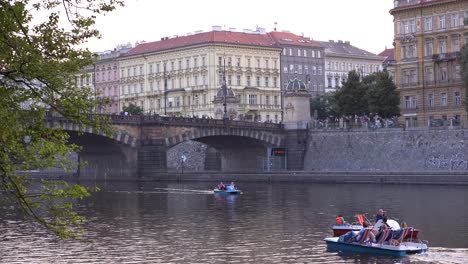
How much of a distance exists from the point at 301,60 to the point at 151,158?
62901 millimetres

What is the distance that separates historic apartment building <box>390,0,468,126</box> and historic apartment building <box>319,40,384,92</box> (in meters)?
52.2

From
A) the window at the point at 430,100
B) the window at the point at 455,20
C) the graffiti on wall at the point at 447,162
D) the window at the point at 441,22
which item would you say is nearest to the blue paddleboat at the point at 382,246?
the graffiti on wall at the point at 447,162

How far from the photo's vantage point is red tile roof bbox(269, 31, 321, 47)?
146 m

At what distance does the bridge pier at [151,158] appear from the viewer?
3627 inches

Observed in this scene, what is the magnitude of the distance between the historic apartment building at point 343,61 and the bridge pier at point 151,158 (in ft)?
→ 226

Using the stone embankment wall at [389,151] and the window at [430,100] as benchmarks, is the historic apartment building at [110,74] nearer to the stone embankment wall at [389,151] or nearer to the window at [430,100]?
the stone embankment wall at [389,151]

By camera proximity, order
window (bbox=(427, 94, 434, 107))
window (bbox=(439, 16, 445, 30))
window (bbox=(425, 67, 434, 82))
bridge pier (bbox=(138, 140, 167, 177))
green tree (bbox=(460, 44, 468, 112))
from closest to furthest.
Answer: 1. green tree (bbox=(460, 44, 468, 112))
2. bridge pier (bbox=(138, 140, 167, 177))
3. window (bbox=(439, 16, 445, 30))
4. window (bbox=(425, 67, 434, 82))
5. window (bbox=(427, 94, 434, 107))

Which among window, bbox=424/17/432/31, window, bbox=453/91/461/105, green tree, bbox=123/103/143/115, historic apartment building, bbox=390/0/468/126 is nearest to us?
historic apartment building, bbox=390/0/468/126

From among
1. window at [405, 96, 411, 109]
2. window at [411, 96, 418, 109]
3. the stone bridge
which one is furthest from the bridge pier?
window at [411, 96, 418, 109]

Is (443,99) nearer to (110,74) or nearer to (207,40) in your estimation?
(207,40)

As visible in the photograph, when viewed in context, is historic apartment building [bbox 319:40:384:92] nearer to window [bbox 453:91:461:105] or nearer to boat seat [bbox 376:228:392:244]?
window [bbox 453:91:461:105]

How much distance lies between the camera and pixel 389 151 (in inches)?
3489

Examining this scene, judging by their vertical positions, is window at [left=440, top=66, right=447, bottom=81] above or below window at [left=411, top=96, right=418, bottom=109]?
above

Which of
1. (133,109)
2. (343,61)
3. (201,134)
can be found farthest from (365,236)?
(343,61)
